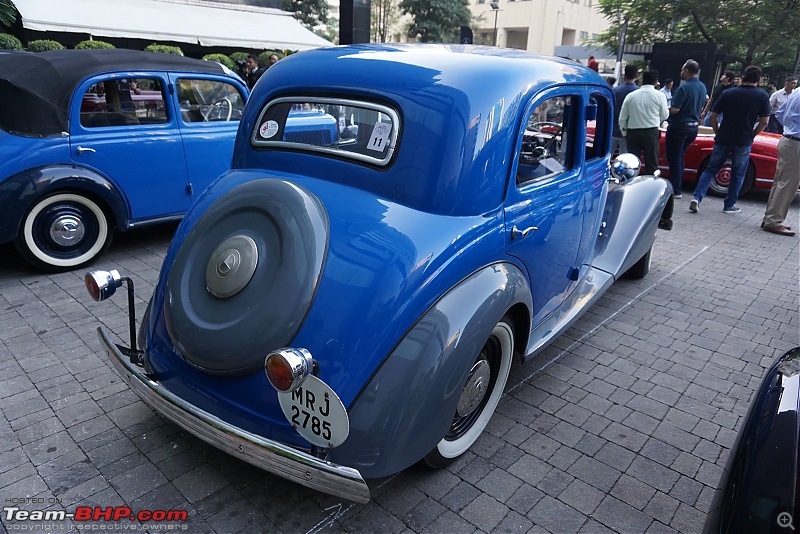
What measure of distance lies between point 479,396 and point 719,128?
669 cm

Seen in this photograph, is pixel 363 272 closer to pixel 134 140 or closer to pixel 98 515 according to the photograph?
pixel 98 515

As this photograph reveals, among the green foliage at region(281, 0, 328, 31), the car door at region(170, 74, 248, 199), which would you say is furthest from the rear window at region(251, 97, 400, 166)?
the green foliage at region(281, 0, 328, 31)

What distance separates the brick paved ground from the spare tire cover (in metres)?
0.69

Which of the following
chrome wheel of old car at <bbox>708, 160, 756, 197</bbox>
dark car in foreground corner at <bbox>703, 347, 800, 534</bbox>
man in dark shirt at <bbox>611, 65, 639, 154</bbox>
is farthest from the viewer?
chrome wheel of old car at <bbox>708, 160, 756, 197</bbox>

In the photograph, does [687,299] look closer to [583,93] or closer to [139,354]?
[583,93]

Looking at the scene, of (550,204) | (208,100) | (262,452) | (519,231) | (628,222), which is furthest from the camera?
(208,100)

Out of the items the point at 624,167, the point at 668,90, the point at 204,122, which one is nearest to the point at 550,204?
the point at 624,167

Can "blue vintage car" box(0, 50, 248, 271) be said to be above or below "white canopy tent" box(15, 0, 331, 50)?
below

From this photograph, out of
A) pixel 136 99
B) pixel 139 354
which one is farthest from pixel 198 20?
pixel 139 354

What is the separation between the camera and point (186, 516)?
2.34m

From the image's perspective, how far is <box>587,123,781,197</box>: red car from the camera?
8555mm

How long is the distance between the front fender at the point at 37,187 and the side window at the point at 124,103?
493mm

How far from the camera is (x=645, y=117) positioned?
24.8ft

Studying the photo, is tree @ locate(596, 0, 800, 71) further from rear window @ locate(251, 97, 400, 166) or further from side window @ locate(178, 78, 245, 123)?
rear window @ locate(251, 97, 400, 166)
